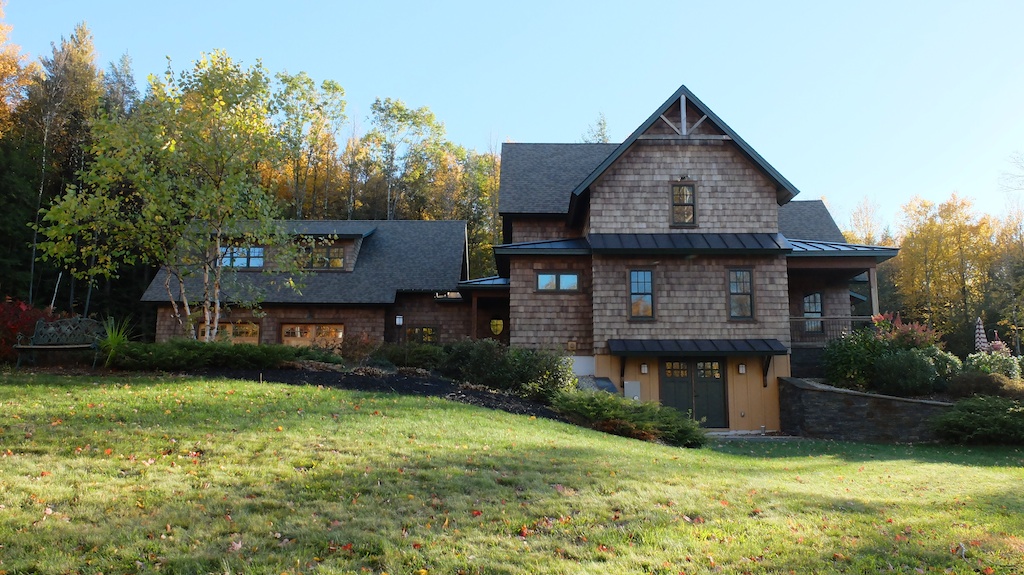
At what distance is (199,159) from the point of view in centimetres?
1653

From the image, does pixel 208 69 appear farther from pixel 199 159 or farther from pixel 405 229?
pixel 405 229

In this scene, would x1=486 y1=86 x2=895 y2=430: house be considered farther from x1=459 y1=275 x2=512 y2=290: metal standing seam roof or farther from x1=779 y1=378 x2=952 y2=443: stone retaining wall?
x1=459 y1=275 x2=512 y2=290: metal standing seam roof

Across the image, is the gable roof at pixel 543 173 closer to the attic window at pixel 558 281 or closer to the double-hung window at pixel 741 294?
the attic window at pixel 558 281

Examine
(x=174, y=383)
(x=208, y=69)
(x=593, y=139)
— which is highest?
(x=593, y=139)

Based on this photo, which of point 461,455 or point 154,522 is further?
point 461,455

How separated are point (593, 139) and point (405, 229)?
80.9 ft

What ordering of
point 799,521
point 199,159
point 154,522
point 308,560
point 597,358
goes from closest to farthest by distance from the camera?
point 308,560 → point 154,522 → point 799,521 → point 199,159 → point 597,358

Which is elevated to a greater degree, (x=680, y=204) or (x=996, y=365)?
(x=680, y=204)

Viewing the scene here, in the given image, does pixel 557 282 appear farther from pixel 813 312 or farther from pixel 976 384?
pixel 976 384

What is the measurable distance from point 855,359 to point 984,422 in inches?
162

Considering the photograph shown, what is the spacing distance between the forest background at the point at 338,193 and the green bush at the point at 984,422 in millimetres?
17310

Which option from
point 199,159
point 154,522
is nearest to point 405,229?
point 199,159

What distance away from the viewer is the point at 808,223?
25.2 metres

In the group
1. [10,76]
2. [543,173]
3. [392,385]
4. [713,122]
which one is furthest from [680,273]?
[10,76]
